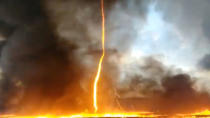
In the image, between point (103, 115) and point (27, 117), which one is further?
point (103, 115)

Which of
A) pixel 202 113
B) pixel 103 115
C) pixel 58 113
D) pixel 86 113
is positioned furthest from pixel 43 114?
pixel 202 113

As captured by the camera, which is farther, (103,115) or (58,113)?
(103,115)

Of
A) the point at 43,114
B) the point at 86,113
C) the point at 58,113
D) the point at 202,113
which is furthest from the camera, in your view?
the point at 202,113

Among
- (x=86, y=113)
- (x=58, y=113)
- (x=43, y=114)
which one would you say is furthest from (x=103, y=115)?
(x=43, y=114)

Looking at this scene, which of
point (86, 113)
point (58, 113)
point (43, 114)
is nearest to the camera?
point (43, 114)

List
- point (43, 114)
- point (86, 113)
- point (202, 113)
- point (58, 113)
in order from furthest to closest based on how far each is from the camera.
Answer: point (202, 113)
point (86, 113)
point (58, 113)
point (43, 114)

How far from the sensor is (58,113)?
531ft

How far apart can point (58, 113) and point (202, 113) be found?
127062mm

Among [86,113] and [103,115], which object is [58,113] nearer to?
[86,113]

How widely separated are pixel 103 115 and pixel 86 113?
742 inches

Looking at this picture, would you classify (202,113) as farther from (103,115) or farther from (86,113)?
(86,113)

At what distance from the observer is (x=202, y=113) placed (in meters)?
199

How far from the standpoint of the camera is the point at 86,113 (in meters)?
185

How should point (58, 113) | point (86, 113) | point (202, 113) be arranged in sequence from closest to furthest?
point (58, 113) < point (86, 113) < point (202, 113)
